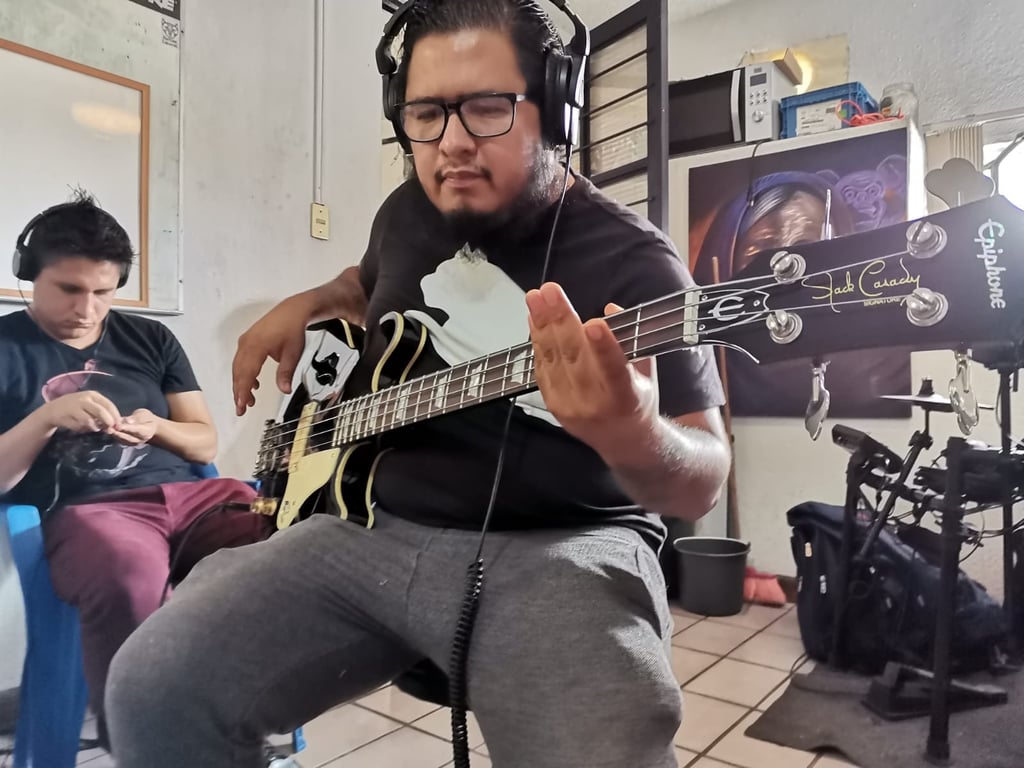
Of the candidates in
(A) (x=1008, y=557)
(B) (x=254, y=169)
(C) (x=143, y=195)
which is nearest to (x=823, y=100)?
(A) (x=1008, y=557)

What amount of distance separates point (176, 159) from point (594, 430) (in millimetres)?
1267

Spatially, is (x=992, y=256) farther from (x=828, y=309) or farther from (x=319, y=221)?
(x=319, y=221)

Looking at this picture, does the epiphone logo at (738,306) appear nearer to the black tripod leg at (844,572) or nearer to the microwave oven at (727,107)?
the black tripod leg at (844,572)

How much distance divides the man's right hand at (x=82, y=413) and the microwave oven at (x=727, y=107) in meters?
2.05

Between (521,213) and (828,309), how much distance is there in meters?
0.42

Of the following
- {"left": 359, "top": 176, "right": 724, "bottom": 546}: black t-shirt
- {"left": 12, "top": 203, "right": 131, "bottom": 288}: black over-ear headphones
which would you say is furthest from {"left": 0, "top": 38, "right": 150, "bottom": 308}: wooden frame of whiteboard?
{"left": 359, "top": 176, "right": 724, "bottom": 546}: black t-shirt

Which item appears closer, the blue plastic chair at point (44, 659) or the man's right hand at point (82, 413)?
the blue plastic chair at point (44, 659)

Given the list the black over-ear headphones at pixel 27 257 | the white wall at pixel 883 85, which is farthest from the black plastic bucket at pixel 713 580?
the black over-ear headphones at pixel 27 257

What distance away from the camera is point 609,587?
664mm

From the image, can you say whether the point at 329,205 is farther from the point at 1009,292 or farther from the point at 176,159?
the point at 1009,292

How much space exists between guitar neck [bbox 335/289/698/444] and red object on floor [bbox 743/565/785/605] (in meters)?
1.78

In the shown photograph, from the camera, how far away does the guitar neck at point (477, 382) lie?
2.05 feet

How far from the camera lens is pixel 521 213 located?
2.85 ft

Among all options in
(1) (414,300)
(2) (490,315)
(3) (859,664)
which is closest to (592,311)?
(2) (490,315)
